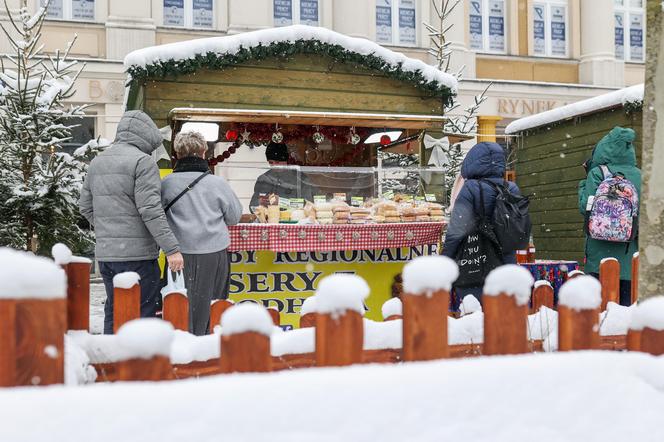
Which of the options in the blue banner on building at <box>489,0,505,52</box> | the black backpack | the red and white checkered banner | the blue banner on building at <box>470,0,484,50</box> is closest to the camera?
the black backpack

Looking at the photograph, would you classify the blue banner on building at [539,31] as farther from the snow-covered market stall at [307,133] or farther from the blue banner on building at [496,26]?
the snow-covered market stall at [307,133]

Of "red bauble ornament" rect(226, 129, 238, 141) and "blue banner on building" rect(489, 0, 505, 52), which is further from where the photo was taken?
"blue banner on building" rect(489, 0, 505, 52)

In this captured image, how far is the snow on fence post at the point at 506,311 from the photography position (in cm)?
147

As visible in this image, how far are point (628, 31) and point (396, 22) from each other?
24.1ft

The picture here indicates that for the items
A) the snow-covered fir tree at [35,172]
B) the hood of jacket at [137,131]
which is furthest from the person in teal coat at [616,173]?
the snow-covered fir tree at [35,172]

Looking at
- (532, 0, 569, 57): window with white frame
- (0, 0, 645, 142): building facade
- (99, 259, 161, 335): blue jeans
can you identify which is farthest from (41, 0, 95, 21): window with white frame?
(99, 259, 161, 335): blue jeans

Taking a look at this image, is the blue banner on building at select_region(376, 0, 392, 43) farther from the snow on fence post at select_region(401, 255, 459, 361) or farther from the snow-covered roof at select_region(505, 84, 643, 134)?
the snow on fence post at select_region(401, 255, 459, 361)

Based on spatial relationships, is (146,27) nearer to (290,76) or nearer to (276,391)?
(290,76)

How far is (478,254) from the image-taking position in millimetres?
4645

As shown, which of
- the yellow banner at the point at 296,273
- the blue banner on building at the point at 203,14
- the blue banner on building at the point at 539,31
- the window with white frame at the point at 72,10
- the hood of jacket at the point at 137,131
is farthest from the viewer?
the blue banner on building at the point at 539,31

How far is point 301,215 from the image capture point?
6.46 m

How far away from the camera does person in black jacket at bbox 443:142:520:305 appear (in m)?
4.63

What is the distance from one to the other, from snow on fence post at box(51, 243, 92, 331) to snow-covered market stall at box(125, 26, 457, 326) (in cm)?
402

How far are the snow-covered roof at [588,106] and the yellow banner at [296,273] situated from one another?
4.12m
